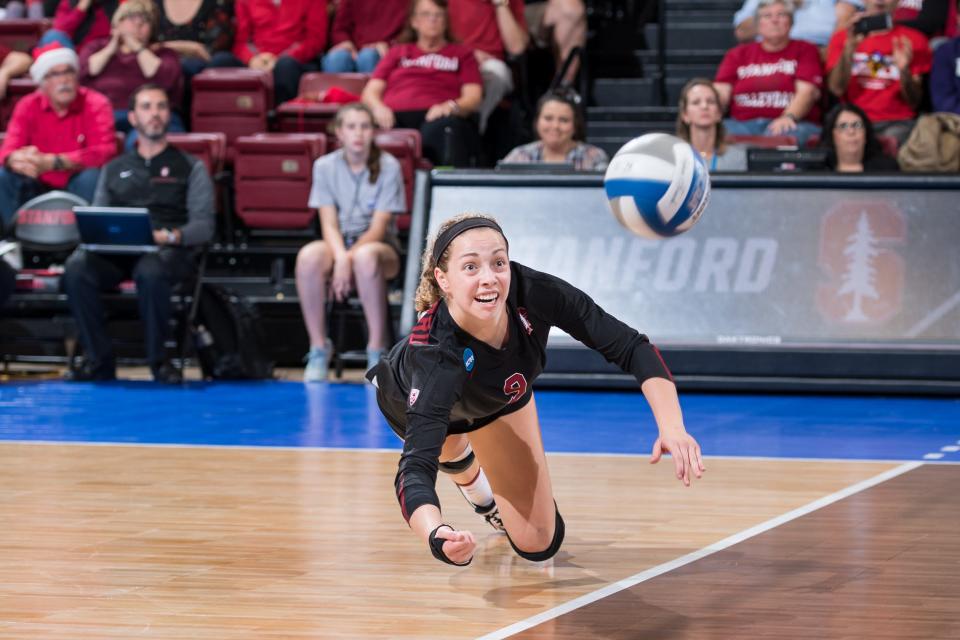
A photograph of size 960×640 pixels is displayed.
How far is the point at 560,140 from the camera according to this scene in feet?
31.9

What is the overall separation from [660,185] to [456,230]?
2.02 meters

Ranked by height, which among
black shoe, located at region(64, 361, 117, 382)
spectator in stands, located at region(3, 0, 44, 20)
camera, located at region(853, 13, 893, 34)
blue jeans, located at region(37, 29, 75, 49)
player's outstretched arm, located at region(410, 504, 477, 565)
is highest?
spectator in stands, located at region(3, 0, 44, 20)

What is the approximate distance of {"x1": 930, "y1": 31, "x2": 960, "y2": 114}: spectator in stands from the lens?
10.6 m

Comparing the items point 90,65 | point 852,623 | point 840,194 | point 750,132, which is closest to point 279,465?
point 852,623

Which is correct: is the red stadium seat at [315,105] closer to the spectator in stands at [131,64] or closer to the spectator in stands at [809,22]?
the spectator in stands at [131,64]

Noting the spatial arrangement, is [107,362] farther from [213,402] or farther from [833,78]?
[833,78]

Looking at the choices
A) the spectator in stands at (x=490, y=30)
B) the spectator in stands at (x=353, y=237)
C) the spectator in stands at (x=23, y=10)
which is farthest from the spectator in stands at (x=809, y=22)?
the spectator in stands at (x=23, y=10)

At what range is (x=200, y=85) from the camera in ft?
38.1

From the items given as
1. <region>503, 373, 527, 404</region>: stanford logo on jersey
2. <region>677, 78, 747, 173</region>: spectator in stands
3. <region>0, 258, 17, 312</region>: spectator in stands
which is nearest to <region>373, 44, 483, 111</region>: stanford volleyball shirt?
<region>677, 78, 747, 173</region>: spectator in stands

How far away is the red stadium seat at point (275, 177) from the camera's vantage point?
35.3 feet

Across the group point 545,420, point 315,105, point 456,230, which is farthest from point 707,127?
point 456,230

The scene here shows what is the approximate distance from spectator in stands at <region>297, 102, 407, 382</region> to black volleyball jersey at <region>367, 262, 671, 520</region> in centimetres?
505

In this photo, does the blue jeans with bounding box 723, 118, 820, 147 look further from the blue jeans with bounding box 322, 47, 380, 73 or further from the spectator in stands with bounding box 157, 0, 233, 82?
the spectator in stands with bounding box 157, 0, 233, 82

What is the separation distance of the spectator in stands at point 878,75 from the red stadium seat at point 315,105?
387cm
